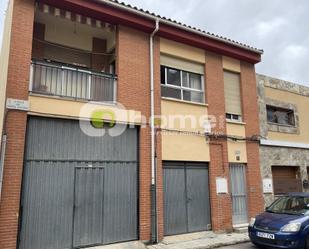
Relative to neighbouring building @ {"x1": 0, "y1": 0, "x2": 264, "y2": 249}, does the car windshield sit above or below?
below

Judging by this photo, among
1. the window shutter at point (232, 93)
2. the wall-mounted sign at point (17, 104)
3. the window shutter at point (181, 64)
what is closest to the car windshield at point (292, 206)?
the window shutter at point (232, 93)

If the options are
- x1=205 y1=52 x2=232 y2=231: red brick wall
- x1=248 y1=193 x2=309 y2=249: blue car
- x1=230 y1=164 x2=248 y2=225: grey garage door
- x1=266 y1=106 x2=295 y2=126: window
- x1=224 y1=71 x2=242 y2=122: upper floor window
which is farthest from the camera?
x1=266 y1=106 x2=295 y2=126: window

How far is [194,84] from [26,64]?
238 inches

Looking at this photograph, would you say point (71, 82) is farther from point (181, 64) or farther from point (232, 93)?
point (232, 93)

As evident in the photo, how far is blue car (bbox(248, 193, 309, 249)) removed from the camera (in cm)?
708

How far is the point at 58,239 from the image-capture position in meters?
7.39

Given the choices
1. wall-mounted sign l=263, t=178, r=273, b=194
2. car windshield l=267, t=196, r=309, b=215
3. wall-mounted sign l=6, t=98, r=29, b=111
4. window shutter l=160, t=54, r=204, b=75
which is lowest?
car windshield l=267, t=196, r=309, b=215

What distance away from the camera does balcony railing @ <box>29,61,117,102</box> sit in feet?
25.9

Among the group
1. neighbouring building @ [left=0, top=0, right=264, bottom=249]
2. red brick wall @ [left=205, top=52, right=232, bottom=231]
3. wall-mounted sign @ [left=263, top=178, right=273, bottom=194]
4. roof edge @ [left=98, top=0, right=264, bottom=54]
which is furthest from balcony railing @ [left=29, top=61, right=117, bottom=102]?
wall-mounted sign @ [left=263, top=178, right=273, bottom=194]

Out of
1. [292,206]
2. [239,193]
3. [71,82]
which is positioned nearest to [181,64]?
[71,82]

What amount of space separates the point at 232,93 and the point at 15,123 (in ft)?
27.5

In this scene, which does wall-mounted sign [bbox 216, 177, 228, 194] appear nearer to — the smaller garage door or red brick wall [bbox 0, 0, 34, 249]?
the smaller garage door

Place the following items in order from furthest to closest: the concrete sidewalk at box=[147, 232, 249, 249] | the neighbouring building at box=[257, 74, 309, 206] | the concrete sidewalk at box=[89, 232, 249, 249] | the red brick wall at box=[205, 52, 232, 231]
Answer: the neighbouring building at box=[257, 74, 309, 206] → the red brick wall at box=[205, 52, 232, 231] → the concrete sidewalk at box=[147, 232, 249, 249] → the concrete sidewalk at box=[89, 232, 249, 249]

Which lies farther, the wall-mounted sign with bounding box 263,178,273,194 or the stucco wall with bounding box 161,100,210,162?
the wall-mounted sign with bounding box 263,178,273,194
